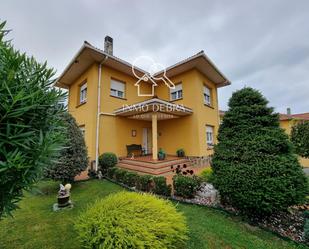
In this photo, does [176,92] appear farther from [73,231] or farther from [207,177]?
[73,231]

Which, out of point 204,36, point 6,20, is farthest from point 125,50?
point 6,20

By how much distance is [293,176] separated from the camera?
3.52 meters

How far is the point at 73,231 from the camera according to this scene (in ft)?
11.6

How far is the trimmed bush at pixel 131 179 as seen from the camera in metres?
6.39

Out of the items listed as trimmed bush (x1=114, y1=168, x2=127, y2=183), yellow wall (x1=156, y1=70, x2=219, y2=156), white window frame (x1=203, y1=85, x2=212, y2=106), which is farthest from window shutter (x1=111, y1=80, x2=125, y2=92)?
white window frame (x1=203, y1=85, x2=212, y2=106)

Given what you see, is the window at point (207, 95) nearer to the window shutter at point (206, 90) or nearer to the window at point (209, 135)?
the window shutter at point (206, 90)

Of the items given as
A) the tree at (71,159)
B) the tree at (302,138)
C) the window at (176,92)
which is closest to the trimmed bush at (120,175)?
the tree at (71,159)

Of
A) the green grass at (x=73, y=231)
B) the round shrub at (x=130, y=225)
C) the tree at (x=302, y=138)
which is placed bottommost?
Result: the green grass at (x=73, y=231)

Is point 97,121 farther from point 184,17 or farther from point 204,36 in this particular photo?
point 204,36

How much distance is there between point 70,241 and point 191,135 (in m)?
9.78

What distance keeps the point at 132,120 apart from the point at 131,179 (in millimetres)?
6523
